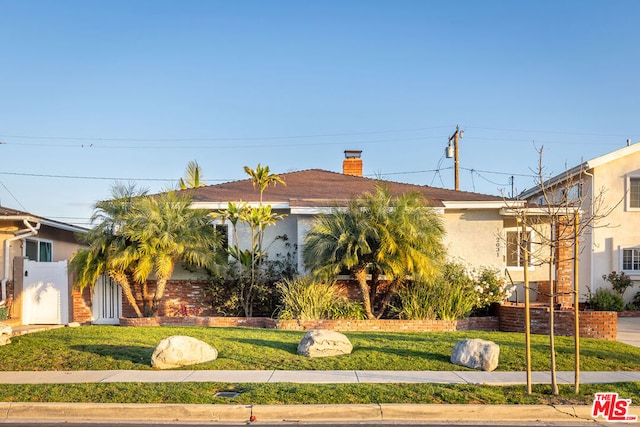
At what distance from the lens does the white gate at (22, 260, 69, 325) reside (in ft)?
52.2

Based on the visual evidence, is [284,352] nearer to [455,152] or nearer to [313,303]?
[313,303]

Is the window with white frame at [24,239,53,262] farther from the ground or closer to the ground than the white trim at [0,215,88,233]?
closer to the ground

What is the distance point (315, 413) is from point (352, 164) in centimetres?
1673

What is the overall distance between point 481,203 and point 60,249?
13.6 meters

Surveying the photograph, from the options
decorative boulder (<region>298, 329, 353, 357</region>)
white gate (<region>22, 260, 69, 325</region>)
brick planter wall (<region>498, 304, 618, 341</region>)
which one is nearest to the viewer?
decorative boulder (<region>298, 329, 353, 357</region>)

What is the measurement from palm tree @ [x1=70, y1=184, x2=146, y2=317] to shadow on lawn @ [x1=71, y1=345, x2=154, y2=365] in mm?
3886

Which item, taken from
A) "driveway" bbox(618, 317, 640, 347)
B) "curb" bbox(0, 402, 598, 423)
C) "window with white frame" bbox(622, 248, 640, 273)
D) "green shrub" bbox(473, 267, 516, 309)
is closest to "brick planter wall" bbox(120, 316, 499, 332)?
"green shrub" bbox(473, 267, 516, 309)

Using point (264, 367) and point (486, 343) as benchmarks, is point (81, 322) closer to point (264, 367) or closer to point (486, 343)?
point (264, 367)

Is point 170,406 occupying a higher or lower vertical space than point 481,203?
lower

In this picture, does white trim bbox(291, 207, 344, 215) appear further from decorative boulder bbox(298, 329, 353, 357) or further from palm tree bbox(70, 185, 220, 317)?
decorative boulder bbox(298, 329, 353, 357)

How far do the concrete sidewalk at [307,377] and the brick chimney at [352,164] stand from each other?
568 inches

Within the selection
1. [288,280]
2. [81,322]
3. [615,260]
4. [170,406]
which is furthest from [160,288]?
[615,260]

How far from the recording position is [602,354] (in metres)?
10.8

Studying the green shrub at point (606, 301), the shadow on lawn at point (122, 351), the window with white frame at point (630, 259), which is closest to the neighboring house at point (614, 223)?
the window with white frame at point (630, 259)
